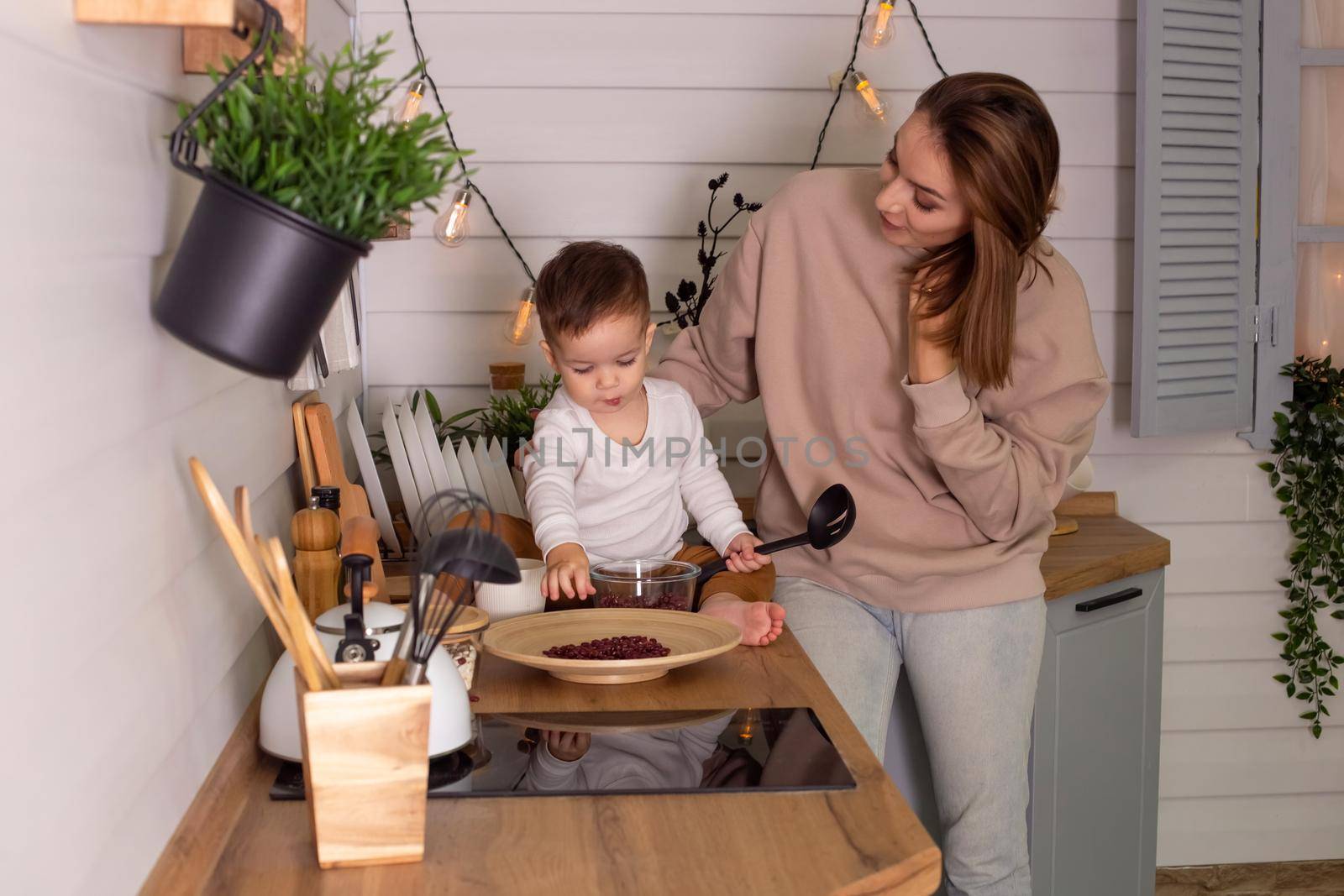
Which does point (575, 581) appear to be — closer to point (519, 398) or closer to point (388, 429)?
point (388, 429)

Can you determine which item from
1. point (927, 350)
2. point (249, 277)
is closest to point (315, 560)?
point (249, 277)

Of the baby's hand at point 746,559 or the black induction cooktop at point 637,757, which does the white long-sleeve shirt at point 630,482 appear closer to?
the baby's hand at point 746,559

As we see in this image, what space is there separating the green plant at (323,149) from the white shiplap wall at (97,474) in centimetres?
9

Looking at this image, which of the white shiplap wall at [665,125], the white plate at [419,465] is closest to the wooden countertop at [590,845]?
the white plate at [419,465]

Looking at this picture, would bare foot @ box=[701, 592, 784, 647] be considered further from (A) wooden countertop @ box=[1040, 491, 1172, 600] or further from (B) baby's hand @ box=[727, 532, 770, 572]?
(A) wooden countertop @ box=[1040, 491, 1172, 600]

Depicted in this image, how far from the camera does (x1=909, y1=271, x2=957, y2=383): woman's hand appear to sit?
5.64 ft

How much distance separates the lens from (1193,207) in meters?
2.53

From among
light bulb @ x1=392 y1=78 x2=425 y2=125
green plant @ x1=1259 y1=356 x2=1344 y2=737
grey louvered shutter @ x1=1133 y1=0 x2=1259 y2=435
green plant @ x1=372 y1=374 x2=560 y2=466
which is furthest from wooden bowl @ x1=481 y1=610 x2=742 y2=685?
green plant @ x1=1259 y1=356 x2=1344 y2=737

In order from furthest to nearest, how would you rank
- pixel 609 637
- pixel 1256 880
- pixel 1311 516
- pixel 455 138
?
pixel 1256 880 → pixel 1311 516 → pixel 455 138 → pixel 609 637

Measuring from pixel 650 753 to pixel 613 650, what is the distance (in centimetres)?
21

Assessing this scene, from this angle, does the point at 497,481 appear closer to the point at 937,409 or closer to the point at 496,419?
the point at 496,419

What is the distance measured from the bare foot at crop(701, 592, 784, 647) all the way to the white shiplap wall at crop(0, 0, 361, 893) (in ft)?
2.10

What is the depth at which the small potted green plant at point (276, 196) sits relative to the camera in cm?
87

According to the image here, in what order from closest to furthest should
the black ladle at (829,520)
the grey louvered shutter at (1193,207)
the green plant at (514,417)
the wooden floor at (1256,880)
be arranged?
the black ladle at (829,520) → the green plant at (514,417) → the grey louvered shutter at (1193,207) → the wooden floor at (1256,880)
